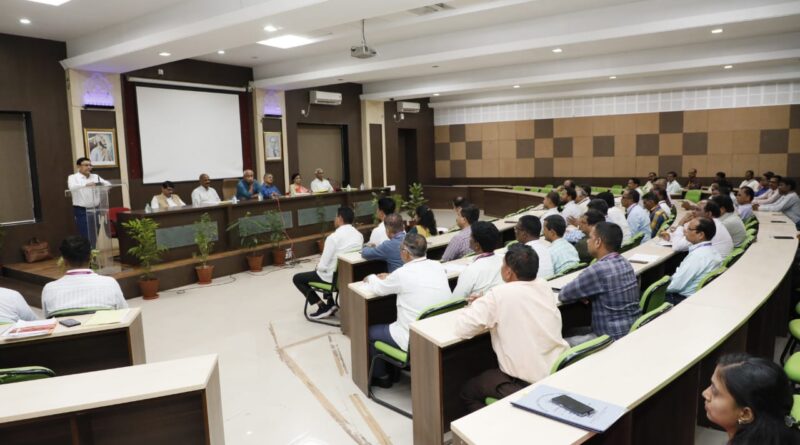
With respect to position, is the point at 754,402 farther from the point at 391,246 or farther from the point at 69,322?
the point at 391,246

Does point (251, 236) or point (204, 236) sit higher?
point (204, 236)

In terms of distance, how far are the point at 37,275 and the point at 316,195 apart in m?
4.31

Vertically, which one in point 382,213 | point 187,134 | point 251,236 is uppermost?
point 187,134

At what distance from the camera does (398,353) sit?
3.32m

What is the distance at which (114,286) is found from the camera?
3.54 metres

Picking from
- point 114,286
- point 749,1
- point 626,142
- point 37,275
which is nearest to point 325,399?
point 114,286

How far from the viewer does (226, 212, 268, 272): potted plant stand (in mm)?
7902

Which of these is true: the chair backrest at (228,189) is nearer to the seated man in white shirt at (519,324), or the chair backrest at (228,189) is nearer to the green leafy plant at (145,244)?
the green leafy plant at (145,244)

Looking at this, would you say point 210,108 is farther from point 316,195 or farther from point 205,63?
point 316,195

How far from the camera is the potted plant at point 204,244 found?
715 cm

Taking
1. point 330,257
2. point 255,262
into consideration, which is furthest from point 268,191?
A: point 330,257

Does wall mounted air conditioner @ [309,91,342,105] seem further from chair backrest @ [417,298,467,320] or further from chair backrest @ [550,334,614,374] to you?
chair backrest @ [550,334,614,374]

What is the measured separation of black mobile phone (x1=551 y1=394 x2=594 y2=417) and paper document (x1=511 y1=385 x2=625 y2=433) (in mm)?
11

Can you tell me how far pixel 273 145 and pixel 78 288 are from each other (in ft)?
26.4
